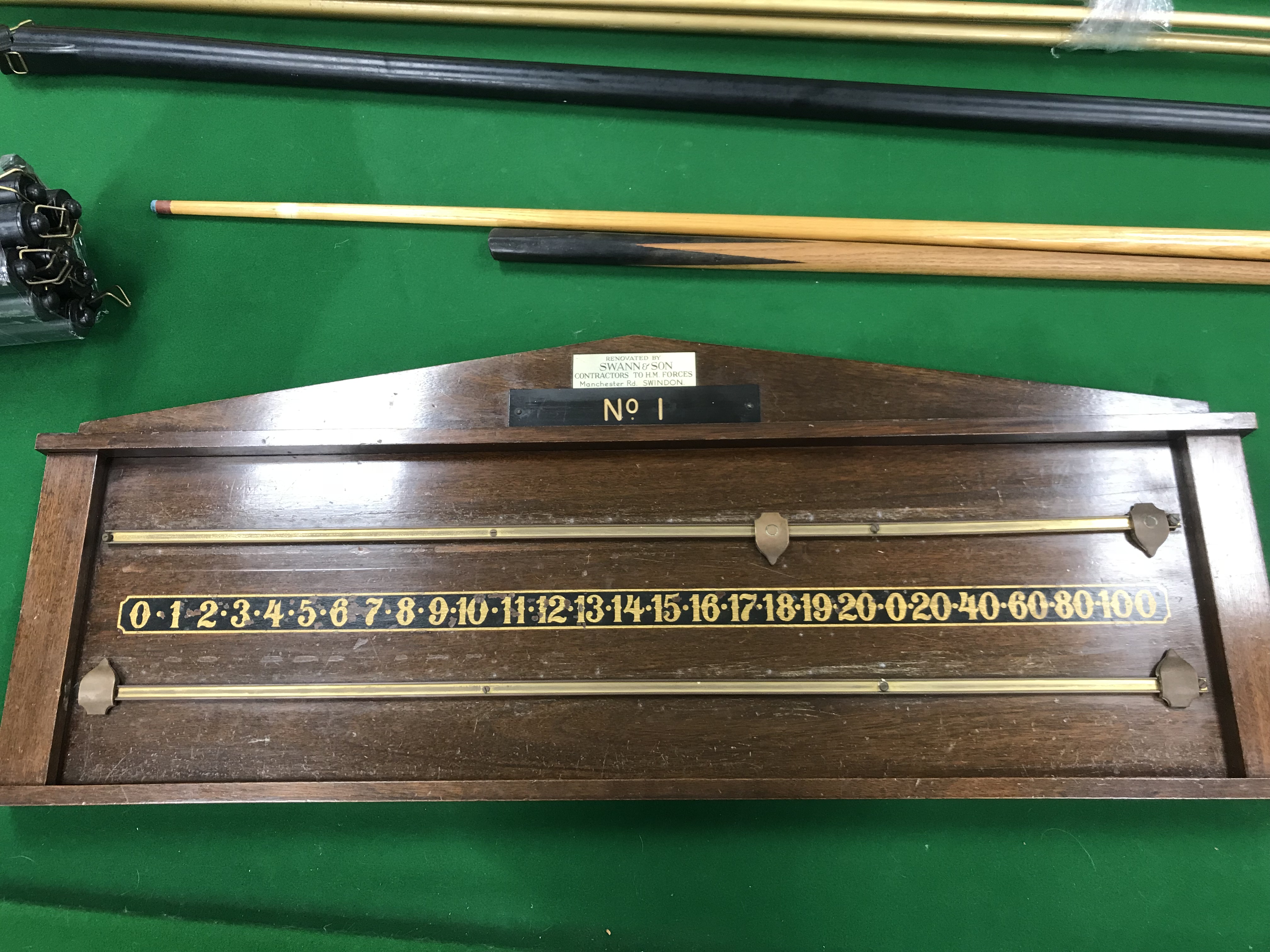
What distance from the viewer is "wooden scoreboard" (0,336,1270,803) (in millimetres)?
1361

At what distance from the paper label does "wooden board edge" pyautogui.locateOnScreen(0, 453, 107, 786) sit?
0.92 meters

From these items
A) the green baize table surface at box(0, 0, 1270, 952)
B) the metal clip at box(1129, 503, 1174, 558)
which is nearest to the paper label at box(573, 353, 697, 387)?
the green baize table surface at box(0, 0, 1270, 952)

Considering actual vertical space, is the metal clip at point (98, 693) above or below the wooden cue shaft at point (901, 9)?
below

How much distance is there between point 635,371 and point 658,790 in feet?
2.52

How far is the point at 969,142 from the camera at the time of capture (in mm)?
1770

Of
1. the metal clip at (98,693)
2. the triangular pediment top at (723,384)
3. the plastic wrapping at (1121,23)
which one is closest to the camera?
the metal clip at (98,693)

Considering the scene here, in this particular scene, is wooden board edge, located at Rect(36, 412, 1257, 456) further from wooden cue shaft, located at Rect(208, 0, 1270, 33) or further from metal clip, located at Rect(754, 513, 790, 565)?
wooden cue shaft, located at Rect(208, 0, 1270, 33)

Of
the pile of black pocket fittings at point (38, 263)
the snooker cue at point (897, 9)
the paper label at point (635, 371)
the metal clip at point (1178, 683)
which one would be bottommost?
the metal clip at point (1178, 683)

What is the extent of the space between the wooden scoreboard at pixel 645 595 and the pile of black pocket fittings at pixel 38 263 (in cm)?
24

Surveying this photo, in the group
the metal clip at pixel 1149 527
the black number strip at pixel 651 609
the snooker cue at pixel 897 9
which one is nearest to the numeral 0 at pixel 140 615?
the black number strip at pixel 651 609

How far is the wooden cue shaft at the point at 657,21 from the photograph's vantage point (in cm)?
175

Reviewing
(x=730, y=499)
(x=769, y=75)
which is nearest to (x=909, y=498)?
(x=730, y=499)

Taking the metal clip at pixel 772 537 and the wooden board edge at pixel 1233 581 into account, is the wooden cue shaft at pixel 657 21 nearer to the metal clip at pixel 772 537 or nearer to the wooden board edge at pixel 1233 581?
the wooden board edge at pixel 1233 581

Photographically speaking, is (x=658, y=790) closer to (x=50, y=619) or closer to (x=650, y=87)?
(x=50, y=619)
